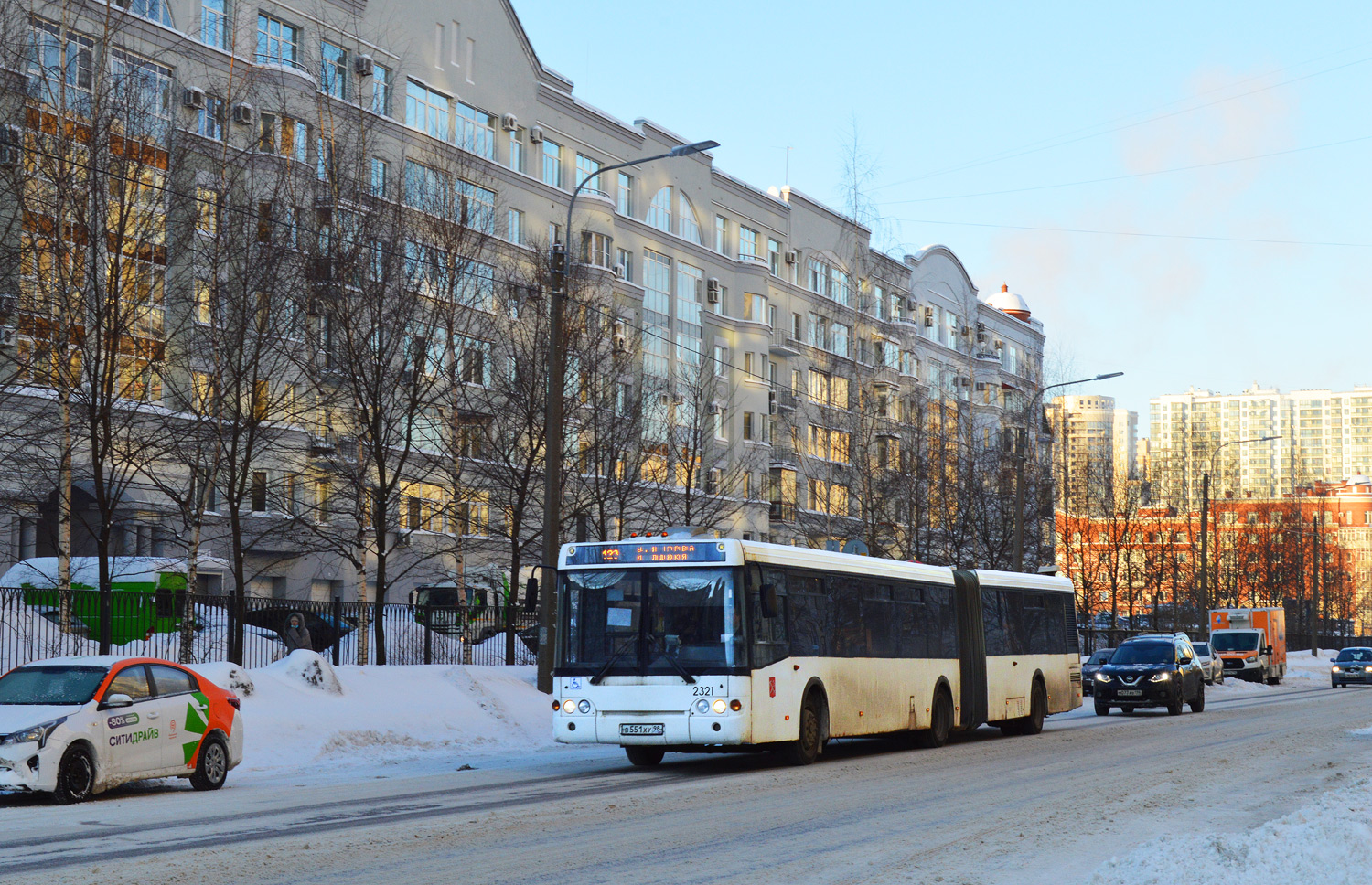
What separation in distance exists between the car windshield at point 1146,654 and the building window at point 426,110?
2801 cm

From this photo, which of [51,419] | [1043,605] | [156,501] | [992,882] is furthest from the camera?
[156,501]

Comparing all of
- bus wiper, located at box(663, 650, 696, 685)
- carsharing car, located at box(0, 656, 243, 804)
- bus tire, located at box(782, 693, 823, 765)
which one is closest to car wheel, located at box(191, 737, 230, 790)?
carsharing car, located at box(0, 656, 243, 804)

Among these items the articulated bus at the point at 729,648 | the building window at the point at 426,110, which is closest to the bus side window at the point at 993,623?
the articulated bus at the point at 729,648

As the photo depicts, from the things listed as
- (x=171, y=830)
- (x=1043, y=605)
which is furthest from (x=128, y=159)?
(x=1043, y=605)

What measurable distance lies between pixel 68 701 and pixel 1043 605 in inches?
712

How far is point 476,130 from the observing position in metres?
53.1

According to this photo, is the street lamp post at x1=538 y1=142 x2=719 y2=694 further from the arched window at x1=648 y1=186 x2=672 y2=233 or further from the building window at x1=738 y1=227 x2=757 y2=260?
the building window at x1=738 y1=227 x2=757 y2=260

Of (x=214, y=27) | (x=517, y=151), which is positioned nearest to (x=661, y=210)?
(x=517, y=151)

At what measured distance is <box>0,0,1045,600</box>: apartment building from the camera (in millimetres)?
28078

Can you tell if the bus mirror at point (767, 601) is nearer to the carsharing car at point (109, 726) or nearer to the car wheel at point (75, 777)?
the carsharing car at point (109, 726)

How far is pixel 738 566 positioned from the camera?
17.7 m

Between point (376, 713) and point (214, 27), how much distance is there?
28.5m

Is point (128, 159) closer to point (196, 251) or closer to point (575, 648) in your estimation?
point (196, 251)

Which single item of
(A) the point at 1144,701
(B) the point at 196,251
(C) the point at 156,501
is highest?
Result: (B) the point at 196,251
